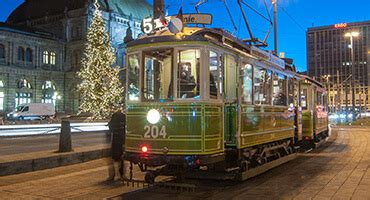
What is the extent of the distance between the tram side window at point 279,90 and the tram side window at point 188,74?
399 centimetres

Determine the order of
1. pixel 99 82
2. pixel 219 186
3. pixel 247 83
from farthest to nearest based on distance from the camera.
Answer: pixel 99 82 < pixel 247 83 < pixel 219 186

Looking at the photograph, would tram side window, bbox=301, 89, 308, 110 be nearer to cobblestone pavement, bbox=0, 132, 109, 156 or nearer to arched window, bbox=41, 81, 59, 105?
cobblestone pavement, bbox=0, 132, 109, 156

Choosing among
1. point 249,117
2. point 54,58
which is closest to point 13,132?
point 249,117

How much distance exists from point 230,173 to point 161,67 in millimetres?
2874

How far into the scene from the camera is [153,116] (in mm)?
9000

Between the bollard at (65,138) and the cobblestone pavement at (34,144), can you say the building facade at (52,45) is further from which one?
the bollard at (65,138)

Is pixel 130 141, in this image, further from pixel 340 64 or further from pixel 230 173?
pixel 340 64

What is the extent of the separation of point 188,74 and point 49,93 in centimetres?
7370

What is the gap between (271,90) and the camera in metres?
12.0

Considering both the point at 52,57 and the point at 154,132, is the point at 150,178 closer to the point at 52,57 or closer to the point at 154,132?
the point at 154,132

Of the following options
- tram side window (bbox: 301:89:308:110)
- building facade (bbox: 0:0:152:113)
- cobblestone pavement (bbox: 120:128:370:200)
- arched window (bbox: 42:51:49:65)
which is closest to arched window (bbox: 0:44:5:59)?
building facade (bbox: 0:0:152:113)

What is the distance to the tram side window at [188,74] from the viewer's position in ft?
29.2

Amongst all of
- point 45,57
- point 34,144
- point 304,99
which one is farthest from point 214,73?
point 45,57

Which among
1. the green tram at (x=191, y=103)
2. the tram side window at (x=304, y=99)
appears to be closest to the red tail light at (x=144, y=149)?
the green tram at (x=191, y=103)
